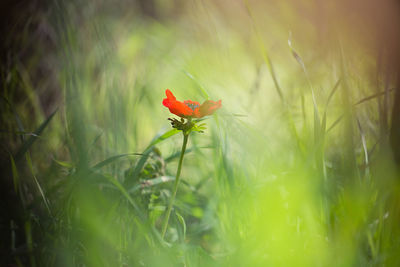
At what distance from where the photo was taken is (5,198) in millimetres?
597

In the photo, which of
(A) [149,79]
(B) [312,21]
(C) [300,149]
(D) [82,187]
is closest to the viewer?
(D) [82,187]

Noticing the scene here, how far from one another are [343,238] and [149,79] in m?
0.76

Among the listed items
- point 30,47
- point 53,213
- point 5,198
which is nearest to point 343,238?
point 53,213

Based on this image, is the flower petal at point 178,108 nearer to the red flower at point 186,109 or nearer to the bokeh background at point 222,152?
the red flower at point 186,109

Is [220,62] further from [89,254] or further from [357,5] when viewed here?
[89,254]

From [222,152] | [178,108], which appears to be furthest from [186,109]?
[222,152]

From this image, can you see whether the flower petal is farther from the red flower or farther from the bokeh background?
the bokeh background

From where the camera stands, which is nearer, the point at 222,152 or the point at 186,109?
the point at 186,109

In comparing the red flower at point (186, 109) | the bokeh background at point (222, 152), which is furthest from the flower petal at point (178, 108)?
the bokeh background at point (222, 152)

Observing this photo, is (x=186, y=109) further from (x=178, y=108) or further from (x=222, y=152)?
(x=222, y=152)

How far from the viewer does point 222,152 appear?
589mm

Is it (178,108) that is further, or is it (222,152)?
(222,152)

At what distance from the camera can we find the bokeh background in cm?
48

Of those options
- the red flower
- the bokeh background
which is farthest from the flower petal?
the bokeh background
